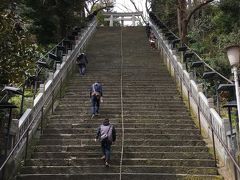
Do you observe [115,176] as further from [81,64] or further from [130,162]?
[81,64]

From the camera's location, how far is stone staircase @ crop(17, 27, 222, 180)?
10.4 metres

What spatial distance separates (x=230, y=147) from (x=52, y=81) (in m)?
7.74

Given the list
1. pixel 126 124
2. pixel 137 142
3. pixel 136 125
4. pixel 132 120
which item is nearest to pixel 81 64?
pixel 132 120

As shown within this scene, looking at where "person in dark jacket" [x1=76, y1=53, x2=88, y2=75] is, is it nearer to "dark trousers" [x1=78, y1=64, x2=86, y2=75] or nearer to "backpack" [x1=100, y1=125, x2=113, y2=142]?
"dark trousers" [x1=78, y1=64, x2=86, y2=75]

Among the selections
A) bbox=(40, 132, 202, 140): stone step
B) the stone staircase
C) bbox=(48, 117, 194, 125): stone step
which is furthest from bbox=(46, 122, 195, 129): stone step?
bbox=(40, 132, 202, 140): stone step

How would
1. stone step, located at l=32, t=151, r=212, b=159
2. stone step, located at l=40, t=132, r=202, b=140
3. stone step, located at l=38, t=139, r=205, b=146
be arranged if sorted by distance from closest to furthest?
stone step, located at l=32, t=151, r=212, b=159, stone step, located at l=38, t=139, r=205, b=146, stone step, located at l=40, t=132, r=202, b=140

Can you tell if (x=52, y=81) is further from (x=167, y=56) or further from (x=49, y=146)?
(x=167, y=56)

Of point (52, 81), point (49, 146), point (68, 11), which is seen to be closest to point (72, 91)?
point (52, 81)

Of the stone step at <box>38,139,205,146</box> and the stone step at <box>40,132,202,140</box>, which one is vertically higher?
the stone step at <box>40,132,202,140</box>

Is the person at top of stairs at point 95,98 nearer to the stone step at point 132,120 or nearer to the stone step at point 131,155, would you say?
the stone step at point 132,120

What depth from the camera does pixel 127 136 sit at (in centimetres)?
1254

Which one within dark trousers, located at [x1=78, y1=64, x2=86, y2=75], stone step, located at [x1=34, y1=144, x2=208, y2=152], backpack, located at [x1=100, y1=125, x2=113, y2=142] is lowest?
stone step, located at [x1=34, y1=144, x2=208, y2=152]

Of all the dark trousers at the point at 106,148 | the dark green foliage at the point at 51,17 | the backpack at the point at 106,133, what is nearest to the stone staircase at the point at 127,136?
the dark trousers at the point at 106,148

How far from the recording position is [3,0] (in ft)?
33.9
